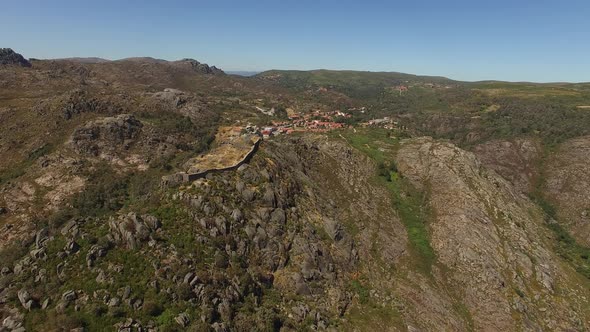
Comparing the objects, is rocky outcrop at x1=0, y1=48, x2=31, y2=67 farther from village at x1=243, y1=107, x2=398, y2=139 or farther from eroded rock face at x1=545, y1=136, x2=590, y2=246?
eroded rock face at x1=545, y1=136, x2=590, y2=246

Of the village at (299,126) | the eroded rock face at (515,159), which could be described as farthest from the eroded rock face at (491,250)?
the village at (299,126)

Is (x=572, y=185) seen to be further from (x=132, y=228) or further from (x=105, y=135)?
(x=105, y=135)

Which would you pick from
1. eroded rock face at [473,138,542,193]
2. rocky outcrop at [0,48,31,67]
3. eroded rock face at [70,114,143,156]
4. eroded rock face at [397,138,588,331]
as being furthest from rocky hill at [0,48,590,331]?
rocky outcrop at [0,48,31,67]

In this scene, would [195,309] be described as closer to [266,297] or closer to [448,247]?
[266,297]

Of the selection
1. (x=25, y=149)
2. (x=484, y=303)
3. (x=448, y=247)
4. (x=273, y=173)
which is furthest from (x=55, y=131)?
(x=484, y=303)

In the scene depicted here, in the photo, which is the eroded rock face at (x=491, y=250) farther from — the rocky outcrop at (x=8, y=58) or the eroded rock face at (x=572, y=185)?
the rocky outcrop at (x=8, y=58)

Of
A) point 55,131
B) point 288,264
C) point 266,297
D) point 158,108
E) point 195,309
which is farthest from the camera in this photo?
point 158,108

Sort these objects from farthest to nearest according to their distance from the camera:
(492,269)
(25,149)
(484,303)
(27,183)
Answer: (25,149) < (27,183) < (492,269) < (484,303)
